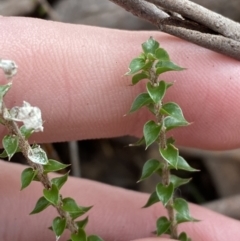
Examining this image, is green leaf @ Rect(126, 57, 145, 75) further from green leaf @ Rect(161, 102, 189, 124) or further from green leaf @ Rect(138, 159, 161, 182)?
green leaf @ Rect(138, 159, 161, 182)

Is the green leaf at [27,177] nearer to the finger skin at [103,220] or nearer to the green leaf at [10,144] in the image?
the green leaf at [10,144]

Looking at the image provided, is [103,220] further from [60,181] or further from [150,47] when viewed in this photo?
[150,47]

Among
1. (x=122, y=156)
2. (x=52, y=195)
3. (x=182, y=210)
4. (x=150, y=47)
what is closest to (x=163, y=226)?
(x=182, y=210)

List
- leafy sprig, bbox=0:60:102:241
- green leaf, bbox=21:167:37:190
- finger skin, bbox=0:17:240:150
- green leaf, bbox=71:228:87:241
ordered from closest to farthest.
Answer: leafy sprig, bbox=0:60:102:241 → green leaf, bbox=21:167:37:190 → green leaf, bbox=71:228:87:241 → finger skin, bbox=0:17:240:150

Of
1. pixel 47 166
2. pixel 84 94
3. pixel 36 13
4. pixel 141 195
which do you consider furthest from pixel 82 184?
pixel 36 13

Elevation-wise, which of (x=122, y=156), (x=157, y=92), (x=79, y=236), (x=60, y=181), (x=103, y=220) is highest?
(x=157, y=92)

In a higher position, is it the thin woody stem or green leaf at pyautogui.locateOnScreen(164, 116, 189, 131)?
the thin woody stem

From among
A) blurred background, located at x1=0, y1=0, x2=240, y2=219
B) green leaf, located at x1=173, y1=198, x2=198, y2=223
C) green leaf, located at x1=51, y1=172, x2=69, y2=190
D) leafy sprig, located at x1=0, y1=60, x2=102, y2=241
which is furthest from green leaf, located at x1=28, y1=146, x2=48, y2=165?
blurred background, located at x1=0, y1=0, x2=240, y2=219
